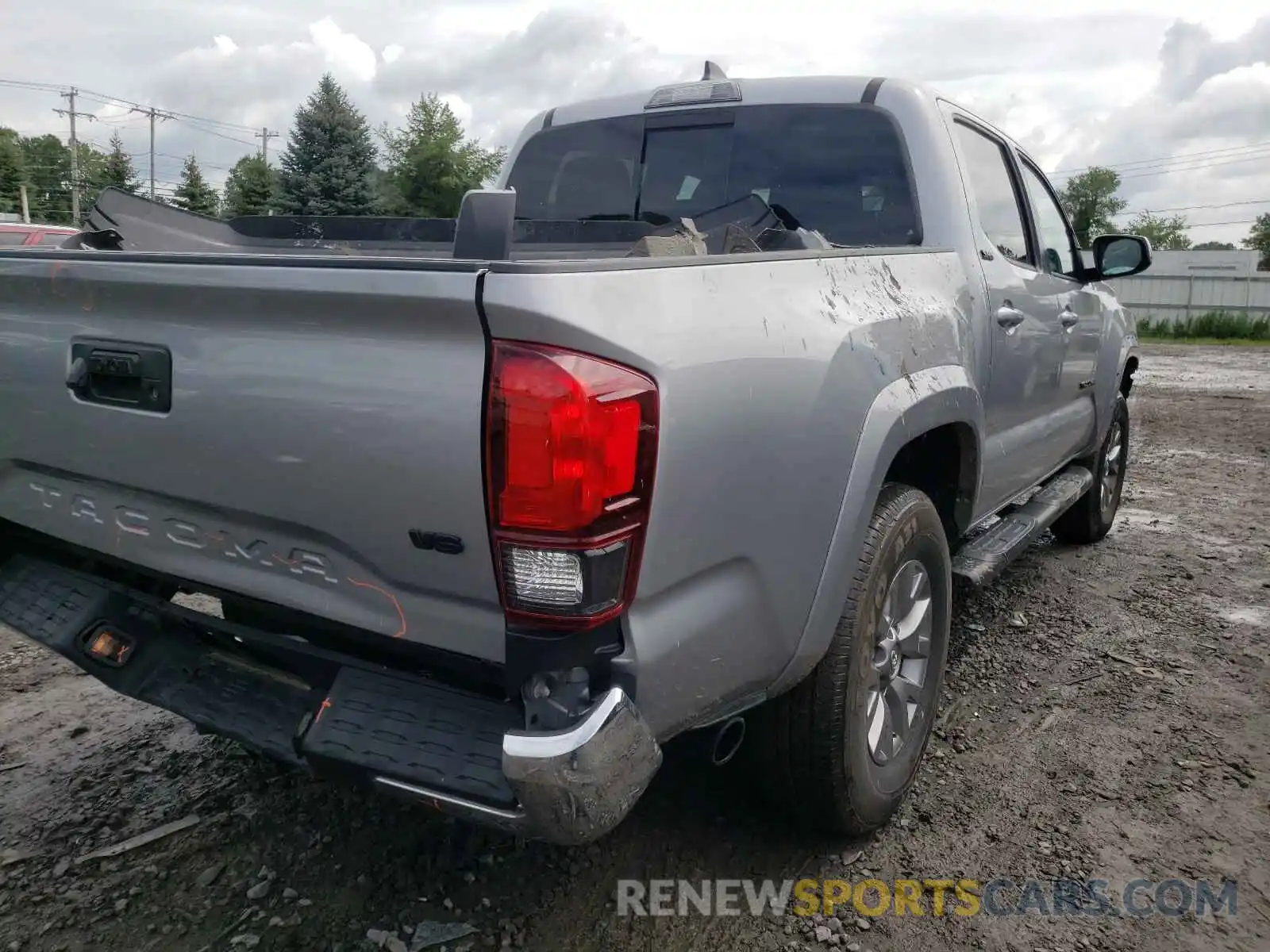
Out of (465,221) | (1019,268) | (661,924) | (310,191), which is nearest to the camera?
(465,221)

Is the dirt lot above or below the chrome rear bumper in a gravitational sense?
below

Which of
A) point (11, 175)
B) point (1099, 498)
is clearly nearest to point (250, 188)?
point (11, 175)

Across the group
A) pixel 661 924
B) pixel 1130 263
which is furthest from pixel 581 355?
pixel 1130 263

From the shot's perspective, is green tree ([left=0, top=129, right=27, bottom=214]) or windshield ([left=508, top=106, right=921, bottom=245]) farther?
green tree ([left=0, top=129, right=27, bottom=214])

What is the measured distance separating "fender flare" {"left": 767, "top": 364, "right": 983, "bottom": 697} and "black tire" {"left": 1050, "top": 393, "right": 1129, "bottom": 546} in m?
3.12

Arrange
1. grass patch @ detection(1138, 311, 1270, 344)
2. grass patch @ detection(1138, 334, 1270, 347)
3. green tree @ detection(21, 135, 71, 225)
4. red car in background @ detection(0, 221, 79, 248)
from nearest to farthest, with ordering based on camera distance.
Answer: red car in background @ detection(0, 221, 79, 248) → grass patch @ detection(1138, 334, 1270, 347) → grass patch @ detection(1138, 311, 1270, 344) → green tree @ detection(21, 135, 71, 225)

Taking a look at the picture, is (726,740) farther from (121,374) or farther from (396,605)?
(121,374)

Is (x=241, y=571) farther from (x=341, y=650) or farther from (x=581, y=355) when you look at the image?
(x=581, y=355)

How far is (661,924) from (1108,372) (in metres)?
3.93

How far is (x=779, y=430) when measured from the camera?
1980 mm

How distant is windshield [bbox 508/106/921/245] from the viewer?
328cm

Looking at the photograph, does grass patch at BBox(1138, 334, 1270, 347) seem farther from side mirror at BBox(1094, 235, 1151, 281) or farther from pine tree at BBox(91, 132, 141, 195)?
pine tree at BBox(91, 132, 141, 195)

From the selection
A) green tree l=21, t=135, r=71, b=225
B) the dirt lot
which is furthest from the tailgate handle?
green tree l=21, t=135, r=71, b=225

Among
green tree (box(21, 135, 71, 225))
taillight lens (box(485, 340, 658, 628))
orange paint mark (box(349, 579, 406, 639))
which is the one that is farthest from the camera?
green tree (box(21, 135, 71, 225))
